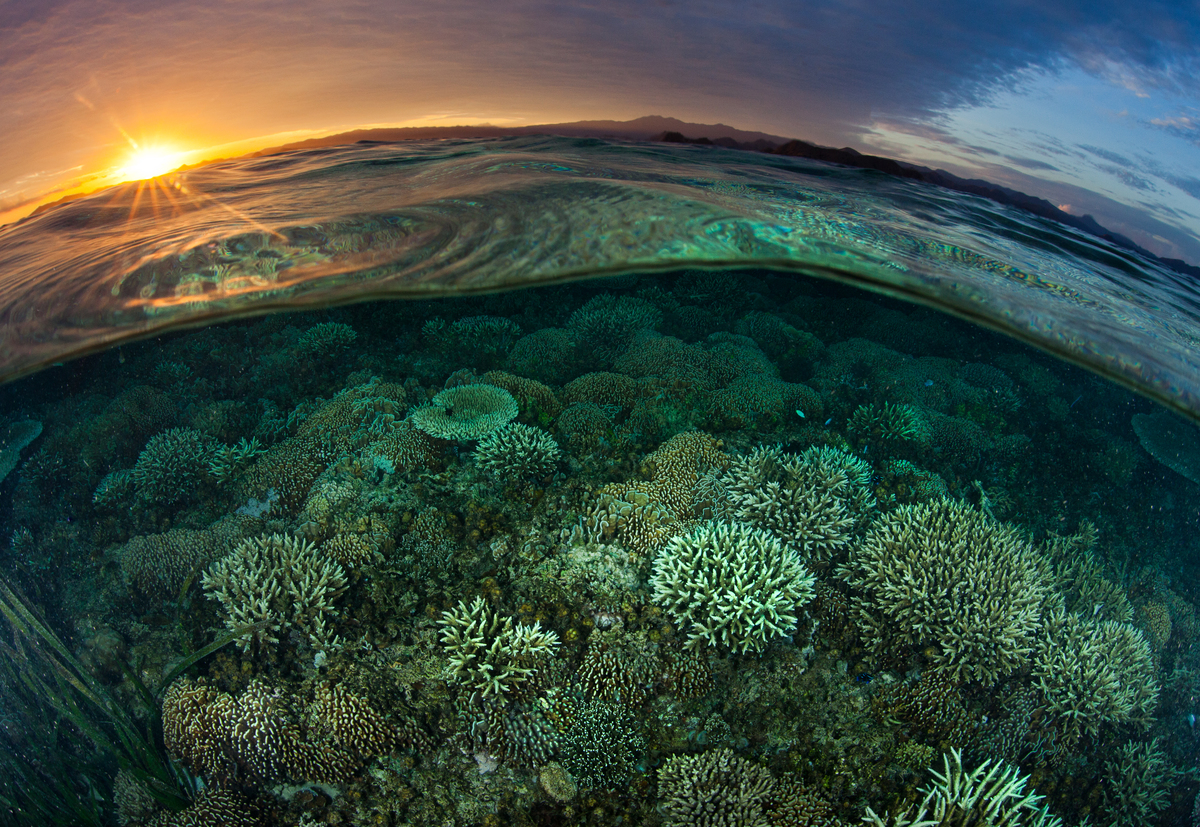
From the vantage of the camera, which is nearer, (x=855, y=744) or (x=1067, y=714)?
(x=855, y=744)

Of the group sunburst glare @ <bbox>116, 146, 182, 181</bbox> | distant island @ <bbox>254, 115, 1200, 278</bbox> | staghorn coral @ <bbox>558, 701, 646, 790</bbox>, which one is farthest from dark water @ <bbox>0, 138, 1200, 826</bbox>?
sunburst glare @ <bbox>116, 146, 182, 181</bbox>

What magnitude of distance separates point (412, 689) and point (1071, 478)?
411 inches

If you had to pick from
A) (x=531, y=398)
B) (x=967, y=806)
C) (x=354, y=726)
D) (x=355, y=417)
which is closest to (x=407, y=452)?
(x=355, y=417)

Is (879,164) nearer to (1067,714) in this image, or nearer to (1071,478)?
(1071,478)

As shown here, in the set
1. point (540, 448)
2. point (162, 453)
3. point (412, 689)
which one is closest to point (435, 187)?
point (540, 448)

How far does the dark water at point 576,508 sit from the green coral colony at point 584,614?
4 cm

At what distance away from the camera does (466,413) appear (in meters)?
6.75

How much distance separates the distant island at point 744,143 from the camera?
7641 millimetres

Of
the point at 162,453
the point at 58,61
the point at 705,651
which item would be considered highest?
the point at 58,61

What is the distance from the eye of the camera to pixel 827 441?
7055 mm

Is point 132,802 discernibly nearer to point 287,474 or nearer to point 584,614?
point 287,474

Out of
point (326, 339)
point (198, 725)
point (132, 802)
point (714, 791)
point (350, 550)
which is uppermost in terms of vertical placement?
point (326, 339)

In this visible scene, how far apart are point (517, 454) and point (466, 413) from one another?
3.92 feet

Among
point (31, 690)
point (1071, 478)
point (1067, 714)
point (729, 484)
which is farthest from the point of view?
point (1071, 478)
